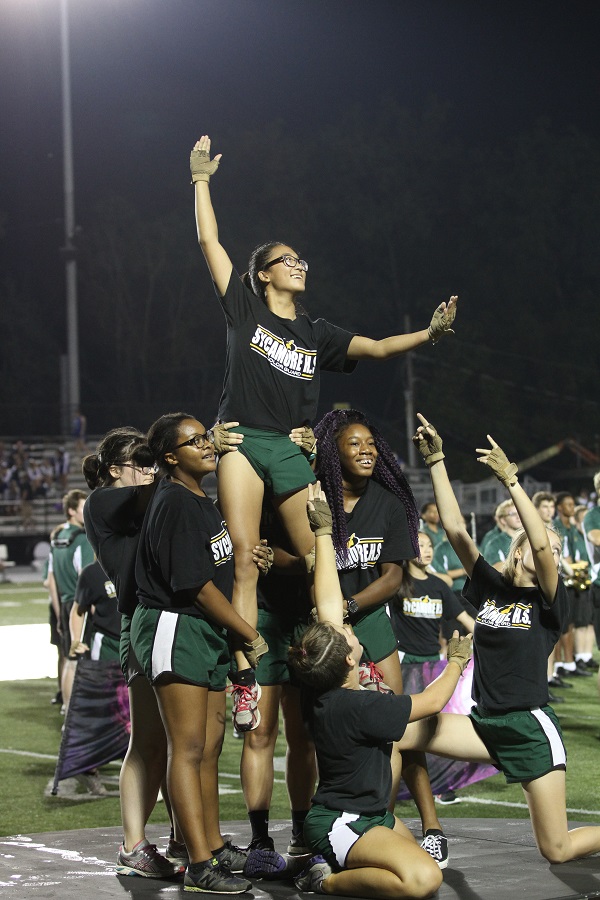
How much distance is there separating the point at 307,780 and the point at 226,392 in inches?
69.2

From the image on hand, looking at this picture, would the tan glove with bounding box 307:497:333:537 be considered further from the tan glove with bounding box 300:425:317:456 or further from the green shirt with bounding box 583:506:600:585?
the green shirt with bounding box 583:506:600:585

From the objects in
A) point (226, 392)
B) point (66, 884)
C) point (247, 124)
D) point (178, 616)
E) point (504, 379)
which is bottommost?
point (66, 884)

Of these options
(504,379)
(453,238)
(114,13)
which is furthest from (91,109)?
(504,379)

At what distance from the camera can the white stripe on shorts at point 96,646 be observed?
Answer: 8.07 m

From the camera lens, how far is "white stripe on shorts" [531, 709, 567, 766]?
16.8 feet

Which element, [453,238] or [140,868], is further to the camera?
[453,238]

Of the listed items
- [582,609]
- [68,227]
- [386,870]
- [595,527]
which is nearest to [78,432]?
[68,227]

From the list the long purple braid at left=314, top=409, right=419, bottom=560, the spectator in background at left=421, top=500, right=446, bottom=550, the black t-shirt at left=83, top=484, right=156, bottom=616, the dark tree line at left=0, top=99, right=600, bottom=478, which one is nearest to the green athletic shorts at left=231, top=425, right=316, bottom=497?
the long purple braid at left=314, top=409, right=419, bottom=560

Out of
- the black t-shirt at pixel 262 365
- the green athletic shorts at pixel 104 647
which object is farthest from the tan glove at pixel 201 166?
the green athletic shorts at pixel 104 647

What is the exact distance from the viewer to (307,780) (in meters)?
5.45

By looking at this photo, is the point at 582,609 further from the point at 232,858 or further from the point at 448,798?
the point at 232,858

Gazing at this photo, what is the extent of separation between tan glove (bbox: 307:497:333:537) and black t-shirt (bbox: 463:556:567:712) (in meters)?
0.78

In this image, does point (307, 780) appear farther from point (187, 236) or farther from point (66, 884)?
point (187, 236)

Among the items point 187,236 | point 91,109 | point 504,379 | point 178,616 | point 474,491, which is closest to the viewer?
point 178,616
